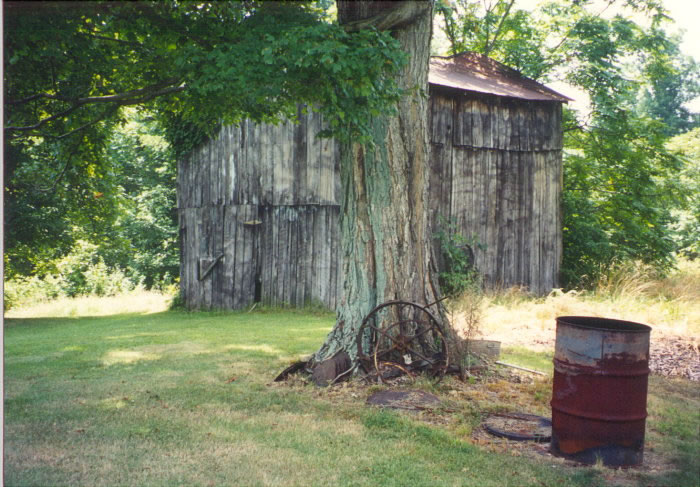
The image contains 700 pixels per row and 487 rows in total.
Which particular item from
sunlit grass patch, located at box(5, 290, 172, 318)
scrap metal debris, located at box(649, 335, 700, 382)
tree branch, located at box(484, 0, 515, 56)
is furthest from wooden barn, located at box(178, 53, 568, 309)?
scrap metal debris, located at box(649, 335, 700, 382)

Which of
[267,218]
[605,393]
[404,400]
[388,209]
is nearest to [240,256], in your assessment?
[267,218]

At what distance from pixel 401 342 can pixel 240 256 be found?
7.81 metres

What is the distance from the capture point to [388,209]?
22.6 ft

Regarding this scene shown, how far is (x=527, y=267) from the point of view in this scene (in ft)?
39.9

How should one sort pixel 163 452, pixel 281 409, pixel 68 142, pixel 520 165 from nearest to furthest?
pixel 163 452 < pixel 281 409 < pixel 68 142 < pixel 520 165

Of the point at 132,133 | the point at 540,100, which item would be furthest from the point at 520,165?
the point at 132,133

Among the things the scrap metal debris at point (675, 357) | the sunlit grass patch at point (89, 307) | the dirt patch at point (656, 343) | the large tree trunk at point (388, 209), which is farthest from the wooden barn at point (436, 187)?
the large tree trunk at point (388, 209)

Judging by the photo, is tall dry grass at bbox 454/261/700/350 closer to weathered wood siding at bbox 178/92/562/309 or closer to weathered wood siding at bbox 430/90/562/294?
weathered wood siding at bbox 178/92/562/309

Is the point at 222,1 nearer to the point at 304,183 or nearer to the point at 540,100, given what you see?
the point at 304,183

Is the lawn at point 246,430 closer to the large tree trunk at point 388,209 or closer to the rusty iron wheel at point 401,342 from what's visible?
the rusty iron wheel at point 401,342

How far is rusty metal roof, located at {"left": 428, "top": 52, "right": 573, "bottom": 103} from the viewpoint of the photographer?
41.2 feet

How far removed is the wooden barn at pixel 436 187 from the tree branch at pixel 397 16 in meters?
5.74

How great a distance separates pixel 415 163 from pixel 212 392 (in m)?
3.43

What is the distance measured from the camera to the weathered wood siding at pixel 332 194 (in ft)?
41.9
